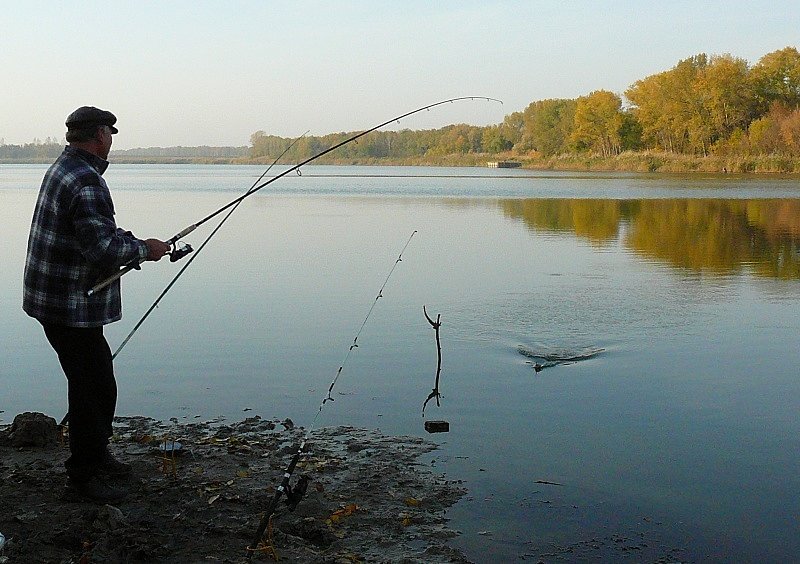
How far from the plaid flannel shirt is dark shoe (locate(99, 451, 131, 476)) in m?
0.73

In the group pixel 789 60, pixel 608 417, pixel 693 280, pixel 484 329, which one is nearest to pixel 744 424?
pixel 608 417

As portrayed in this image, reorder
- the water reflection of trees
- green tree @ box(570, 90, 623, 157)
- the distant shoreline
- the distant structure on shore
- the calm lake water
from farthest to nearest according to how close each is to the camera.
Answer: the distant structure on shore, green tree @ box(570, 90, 623, 157), the distant shoreline, the water reflection of trees, the calm lake water

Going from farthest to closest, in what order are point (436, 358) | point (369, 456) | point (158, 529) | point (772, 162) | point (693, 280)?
point (772, 162) → point (693, 280) → point (436, 358) → point (369, 456) → point (158, 529)

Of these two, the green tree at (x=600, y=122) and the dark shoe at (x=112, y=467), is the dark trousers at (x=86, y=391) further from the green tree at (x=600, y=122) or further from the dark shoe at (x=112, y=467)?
the green tree at (x=600, y=122)

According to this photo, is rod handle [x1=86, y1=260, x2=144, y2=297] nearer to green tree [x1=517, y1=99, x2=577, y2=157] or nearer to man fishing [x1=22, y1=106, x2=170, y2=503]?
man fishing [x1=22, y1=106, x2=170, y2=503]

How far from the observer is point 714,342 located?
9148mm

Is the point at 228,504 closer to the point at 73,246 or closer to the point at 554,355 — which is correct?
the point at 73,246

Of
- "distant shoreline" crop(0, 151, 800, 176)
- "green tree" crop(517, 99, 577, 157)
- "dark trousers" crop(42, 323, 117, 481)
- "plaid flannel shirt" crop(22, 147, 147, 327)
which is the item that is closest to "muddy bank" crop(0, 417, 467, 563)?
"dark trousers" crop(42, 323, 117, 481)

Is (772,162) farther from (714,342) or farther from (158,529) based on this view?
(158,529)

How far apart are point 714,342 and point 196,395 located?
5162 mm

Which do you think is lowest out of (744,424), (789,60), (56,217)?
(744,424)

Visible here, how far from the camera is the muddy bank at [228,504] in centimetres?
392

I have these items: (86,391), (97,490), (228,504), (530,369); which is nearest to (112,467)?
(97,490)

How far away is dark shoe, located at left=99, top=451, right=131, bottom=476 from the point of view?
4.56 metres
